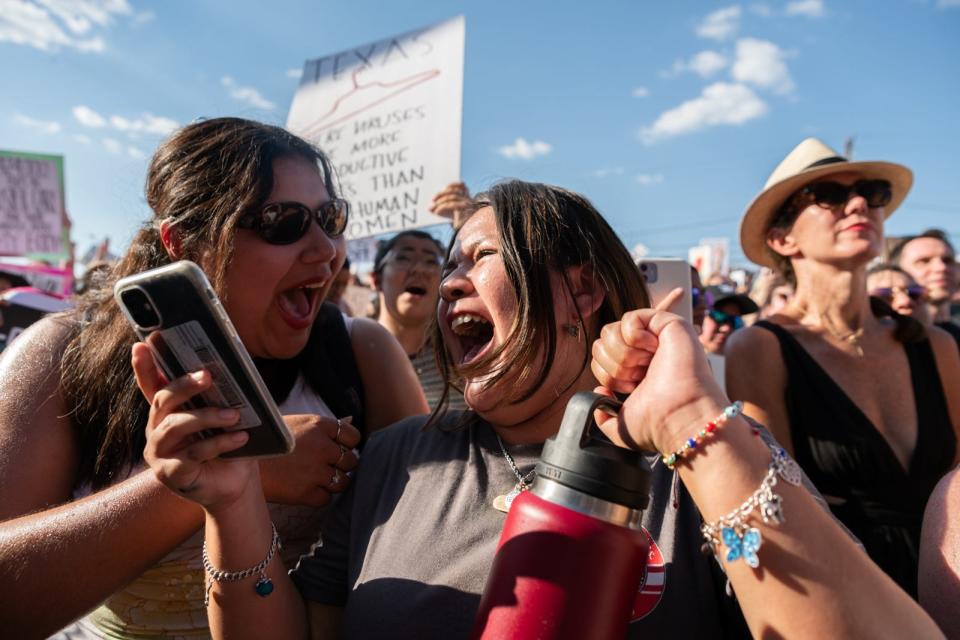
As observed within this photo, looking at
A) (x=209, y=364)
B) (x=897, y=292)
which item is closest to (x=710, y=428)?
(x=209, y=364)

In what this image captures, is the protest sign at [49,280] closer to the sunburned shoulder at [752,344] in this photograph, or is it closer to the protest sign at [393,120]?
the protest sign at [393,120]

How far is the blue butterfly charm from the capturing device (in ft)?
2.93

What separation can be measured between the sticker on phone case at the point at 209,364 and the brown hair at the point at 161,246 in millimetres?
757

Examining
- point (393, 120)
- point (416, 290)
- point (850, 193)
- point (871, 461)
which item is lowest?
point (871, 461)

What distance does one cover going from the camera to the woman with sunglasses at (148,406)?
134 cm

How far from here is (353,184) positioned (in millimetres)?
4551

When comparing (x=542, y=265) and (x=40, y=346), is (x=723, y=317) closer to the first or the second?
(x=542, y=265)

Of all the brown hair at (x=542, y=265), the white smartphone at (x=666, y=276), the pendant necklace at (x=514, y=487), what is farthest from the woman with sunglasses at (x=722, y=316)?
the pendant necklace at (x=514, y=487)

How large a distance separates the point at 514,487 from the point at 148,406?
996mm

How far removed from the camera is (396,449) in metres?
1.73

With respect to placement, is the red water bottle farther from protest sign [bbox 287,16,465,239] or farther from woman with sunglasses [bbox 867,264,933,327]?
woman with sunglasses [bbox 867,264,933,327]

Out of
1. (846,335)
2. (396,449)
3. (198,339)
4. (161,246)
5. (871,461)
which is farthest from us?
(846,335)

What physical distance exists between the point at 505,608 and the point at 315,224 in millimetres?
1310

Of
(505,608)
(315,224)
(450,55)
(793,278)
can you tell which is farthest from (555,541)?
(450,55)
